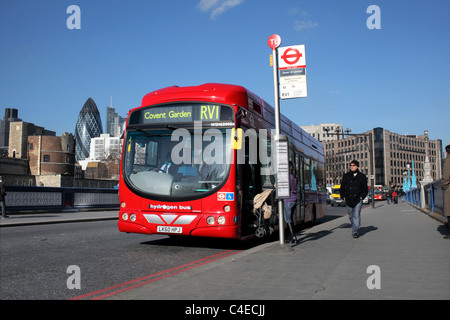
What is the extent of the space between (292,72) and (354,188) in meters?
3.34

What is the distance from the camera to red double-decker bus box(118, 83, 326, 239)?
8.22 m

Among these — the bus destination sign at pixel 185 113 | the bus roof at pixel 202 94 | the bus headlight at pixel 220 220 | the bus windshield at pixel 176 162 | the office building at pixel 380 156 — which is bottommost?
the bus headlight at pixel 220 220

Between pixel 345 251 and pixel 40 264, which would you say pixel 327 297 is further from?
pixel 40 264

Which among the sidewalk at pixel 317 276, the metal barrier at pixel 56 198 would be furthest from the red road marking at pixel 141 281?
the metal barrier at pixel 56 198

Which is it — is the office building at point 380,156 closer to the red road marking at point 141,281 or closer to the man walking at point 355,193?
the man walking at point 355,193

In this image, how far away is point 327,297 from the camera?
163 inches

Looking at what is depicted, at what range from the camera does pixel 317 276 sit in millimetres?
5258

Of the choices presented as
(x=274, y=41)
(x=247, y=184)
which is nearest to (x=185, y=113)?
(x=247, y=184)

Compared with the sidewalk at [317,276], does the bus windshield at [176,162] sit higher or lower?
higher

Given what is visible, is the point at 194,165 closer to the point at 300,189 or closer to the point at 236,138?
the point at 236,138

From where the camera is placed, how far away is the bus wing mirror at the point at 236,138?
8297 mm

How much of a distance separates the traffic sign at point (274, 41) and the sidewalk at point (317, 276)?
399cm
